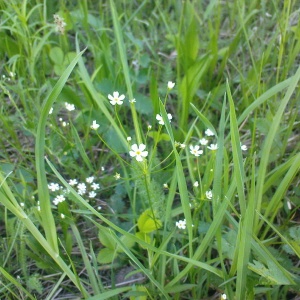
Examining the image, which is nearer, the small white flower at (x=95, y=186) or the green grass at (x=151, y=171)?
the green grass at (x=151, y=171)

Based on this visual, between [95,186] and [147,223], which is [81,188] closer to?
[95,186]

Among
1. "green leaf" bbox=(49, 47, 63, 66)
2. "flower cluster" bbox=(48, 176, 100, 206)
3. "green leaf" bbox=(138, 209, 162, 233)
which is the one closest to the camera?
"green leaf" bbox=(138, 209, 162, 233)

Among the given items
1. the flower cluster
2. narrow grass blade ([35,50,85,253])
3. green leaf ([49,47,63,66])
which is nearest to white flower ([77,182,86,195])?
the flower cluster

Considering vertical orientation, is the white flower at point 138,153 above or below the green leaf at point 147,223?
above

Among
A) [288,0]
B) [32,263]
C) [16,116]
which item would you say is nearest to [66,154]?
[16,116]

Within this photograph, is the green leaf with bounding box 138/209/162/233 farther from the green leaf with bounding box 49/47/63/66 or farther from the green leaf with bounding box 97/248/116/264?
the green leaf with bounding box 49/47/63/66

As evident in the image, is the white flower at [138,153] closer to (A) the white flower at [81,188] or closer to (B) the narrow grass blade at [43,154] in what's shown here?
(B) the narrow grass blade at [43,154]

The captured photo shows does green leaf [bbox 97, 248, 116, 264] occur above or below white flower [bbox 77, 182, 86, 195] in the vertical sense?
below

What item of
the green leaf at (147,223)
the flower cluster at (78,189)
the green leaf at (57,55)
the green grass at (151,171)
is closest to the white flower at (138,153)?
the green grass at (151,171)

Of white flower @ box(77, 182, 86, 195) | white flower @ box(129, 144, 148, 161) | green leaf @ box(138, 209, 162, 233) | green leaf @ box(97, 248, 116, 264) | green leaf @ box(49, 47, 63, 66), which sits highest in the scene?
green leaf @ box(49, 47, 63, 66)
